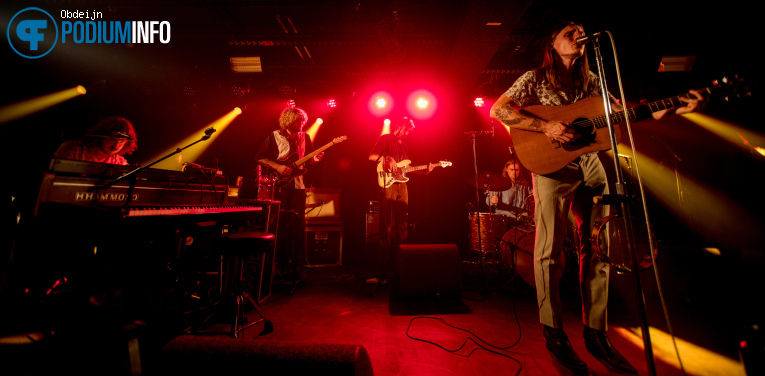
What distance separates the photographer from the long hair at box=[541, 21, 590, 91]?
209cm

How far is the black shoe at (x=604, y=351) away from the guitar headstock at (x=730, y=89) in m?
1.60

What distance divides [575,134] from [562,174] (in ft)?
0.96

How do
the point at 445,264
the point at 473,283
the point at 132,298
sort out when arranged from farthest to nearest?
the point at 473,283, the point at 445,264, the point at 132,298

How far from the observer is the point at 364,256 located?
22.1 feet

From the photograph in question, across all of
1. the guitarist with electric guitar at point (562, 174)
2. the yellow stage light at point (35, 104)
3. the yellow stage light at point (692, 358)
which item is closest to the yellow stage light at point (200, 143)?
the yellow stage light at point (35, 104)

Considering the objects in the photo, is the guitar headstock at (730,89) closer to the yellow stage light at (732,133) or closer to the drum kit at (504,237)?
the drum kit at (504,237)

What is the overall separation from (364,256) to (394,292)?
333cm

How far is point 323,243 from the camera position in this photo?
5.70 meters

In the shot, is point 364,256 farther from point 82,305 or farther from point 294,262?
point 82,305

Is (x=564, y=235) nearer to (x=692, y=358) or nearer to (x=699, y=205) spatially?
(x=692, y=358)

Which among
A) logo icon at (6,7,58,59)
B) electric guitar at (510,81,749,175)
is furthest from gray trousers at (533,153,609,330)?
logo icon at (6,7,58,59)

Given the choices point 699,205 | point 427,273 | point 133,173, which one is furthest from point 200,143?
point 699,205

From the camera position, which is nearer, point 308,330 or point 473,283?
point 308,330

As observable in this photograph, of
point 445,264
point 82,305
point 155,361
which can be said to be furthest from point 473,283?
point 82,305
